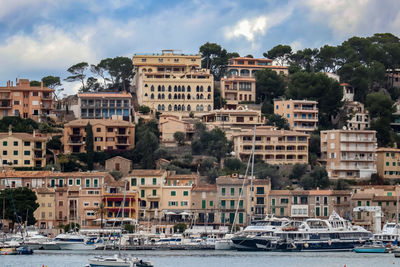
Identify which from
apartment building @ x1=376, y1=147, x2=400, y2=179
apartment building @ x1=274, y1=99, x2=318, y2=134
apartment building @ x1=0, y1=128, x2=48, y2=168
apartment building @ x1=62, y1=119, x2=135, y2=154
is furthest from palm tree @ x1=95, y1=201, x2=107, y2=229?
apartment building @ x1=376, y1=147, x2=400, y2=179

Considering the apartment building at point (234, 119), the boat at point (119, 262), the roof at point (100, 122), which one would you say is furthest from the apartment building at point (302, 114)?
the boat at point (119, 262)

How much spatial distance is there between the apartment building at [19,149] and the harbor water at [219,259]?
22.5 metres

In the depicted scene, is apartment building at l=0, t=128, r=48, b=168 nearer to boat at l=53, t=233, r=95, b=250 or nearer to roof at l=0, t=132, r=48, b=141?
roof at l=0, t=132, r=48, b=141

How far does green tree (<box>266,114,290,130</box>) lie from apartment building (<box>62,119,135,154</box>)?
19606 millimetres

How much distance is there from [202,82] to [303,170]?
24.2 metres

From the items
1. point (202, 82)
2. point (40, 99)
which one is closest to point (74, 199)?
point (40, 99)

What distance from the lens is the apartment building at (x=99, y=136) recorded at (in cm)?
12412

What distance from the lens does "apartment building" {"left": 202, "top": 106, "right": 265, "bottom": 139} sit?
131 metres

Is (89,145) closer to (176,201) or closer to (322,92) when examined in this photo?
(176,201)

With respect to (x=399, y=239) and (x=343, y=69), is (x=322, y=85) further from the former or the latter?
(x=399, y=239)

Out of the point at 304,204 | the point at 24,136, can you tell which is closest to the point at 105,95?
the point at 24,136

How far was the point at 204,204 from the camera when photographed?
11100cm

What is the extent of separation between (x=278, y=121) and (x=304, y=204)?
24514 mm

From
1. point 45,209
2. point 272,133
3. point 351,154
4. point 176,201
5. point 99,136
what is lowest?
point 45,209
